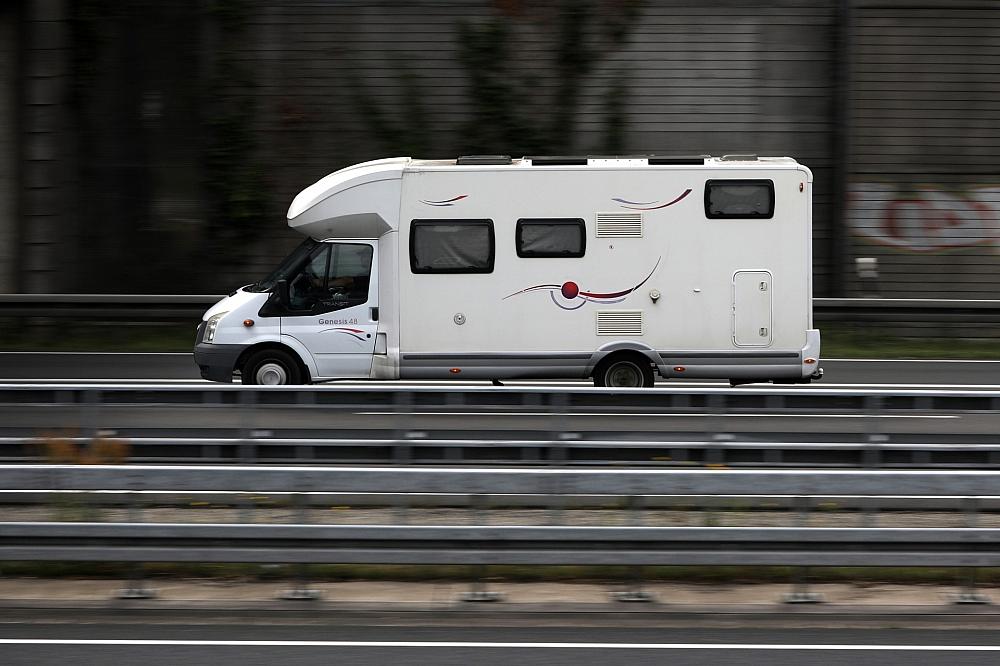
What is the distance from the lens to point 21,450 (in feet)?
30.0

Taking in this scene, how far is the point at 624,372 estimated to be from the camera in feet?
46.9

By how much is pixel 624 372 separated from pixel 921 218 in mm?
11274

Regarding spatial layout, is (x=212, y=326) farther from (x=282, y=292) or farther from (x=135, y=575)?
(x=135, y=575)

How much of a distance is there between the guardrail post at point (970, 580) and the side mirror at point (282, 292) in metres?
8.67

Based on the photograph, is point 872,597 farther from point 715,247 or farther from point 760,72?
point 760,72

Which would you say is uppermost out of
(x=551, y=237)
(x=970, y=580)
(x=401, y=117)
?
(x=401, y=117)

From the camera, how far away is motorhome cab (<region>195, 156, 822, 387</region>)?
46.1ft

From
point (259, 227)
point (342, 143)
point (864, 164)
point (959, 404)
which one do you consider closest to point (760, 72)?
point (864, 164)

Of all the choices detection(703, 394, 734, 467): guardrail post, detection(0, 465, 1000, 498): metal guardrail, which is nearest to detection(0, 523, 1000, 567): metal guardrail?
detection(0, 465, 1000, 498): metal guardrail

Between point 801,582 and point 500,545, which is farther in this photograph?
point 801,582

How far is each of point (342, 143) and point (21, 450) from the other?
49.4 ft

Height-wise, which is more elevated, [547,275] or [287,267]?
[287,267]

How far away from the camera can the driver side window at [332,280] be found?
14.1 metres

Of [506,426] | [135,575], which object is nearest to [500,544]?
[135,575]
